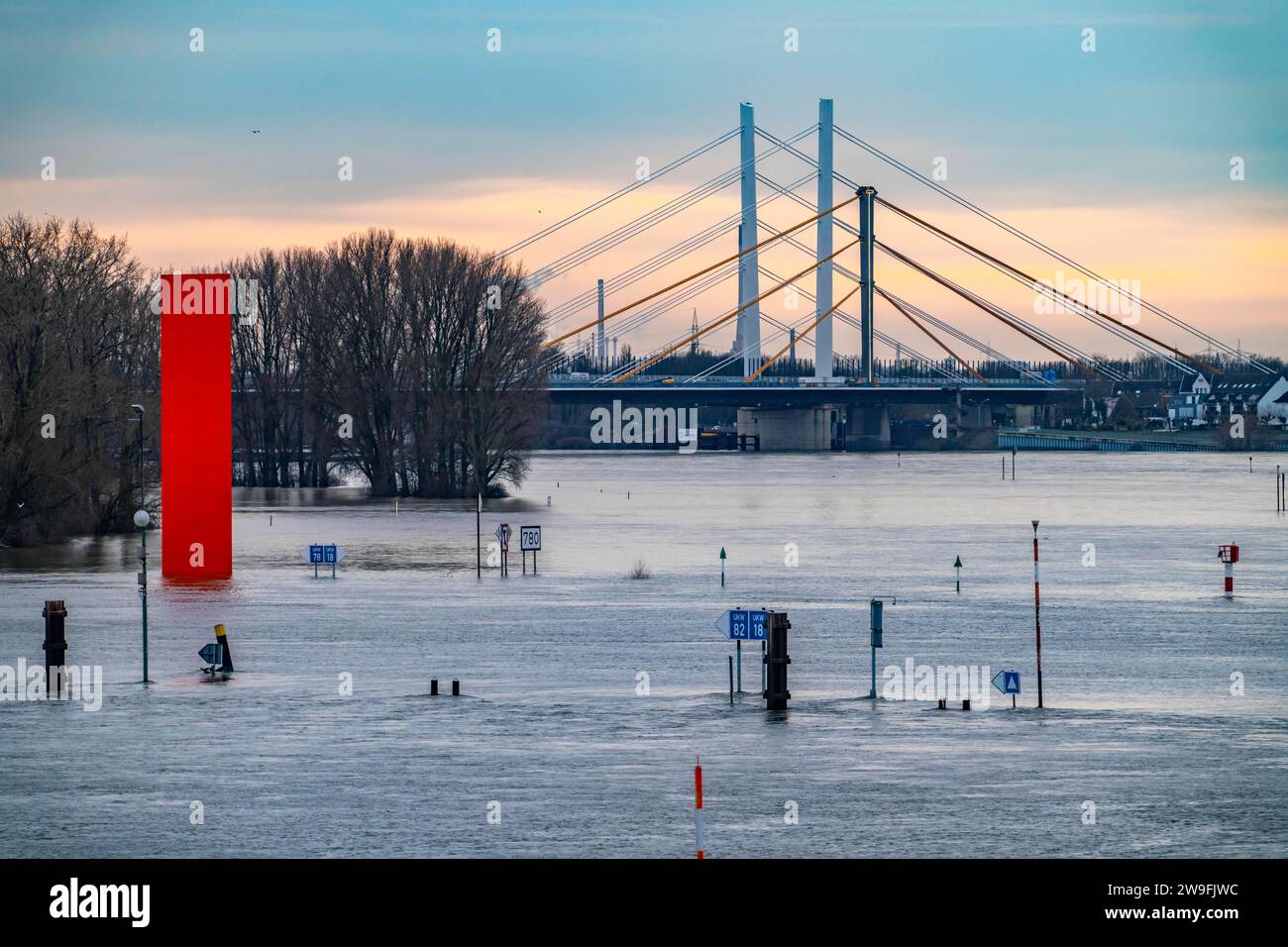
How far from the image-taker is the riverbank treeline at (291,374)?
267 feet

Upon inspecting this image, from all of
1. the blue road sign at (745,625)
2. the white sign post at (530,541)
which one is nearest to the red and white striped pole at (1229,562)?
the white sign post at (530,541)

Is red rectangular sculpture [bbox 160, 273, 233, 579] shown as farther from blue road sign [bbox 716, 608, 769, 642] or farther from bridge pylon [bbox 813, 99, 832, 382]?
bridge pylon [bbox 813, 99, 832, 382]

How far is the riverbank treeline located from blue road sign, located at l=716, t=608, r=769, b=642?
5069 centimetres

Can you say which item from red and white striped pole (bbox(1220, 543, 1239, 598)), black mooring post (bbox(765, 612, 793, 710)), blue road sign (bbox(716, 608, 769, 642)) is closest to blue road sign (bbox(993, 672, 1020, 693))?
black mooring post (bbox(765, 612, 793, 710))

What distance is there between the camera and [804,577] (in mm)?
61125

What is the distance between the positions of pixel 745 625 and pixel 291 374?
10416cm

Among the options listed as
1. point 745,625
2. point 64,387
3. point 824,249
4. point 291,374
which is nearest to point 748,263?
point 824,249

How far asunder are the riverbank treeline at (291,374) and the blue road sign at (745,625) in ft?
166

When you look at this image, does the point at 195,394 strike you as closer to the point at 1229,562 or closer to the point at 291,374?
the point at 1229,562

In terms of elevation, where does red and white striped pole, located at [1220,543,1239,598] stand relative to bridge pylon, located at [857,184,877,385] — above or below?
below

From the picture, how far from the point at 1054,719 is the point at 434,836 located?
1306 centimetres

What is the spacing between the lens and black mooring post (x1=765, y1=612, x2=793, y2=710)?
3331 centimetres

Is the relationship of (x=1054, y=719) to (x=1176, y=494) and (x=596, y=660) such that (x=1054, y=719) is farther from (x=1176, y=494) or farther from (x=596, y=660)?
(x=1176, y=494)

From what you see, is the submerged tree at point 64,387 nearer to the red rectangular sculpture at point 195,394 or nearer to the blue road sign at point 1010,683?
the red rectangular sculpture at point 195,394
